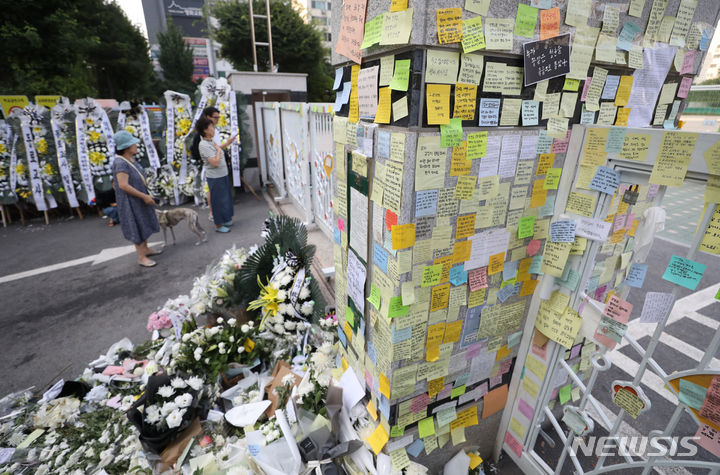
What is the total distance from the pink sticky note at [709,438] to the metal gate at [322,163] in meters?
3.21

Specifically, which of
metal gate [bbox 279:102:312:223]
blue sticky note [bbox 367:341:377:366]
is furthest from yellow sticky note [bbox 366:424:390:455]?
metal gate [bbox 279:102:312:223]

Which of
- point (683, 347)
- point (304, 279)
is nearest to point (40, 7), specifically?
point (304, 279)

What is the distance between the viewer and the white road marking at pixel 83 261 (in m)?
4.88

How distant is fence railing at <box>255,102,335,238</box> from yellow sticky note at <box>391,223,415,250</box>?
148 centimetres

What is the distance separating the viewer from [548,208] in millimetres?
1767

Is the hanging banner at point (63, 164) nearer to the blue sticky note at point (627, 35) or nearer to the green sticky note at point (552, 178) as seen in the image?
the green sticky note at point (552, 178)

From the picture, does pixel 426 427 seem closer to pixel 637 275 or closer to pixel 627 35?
pixel 637 275

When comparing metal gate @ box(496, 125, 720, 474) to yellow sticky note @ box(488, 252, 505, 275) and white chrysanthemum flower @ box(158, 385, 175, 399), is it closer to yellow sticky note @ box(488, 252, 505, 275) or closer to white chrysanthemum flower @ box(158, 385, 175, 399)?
yellow sticky note @ box(488, 252, 505, 275)

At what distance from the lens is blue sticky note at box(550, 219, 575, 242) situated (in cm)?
157

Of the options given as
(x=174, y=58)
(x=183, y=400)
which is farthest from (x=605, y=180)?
(x=174, y=58)

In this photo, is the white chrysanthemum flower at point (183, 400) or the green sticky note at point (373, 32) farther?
the white chrysanthemum flower at point (183, 400)

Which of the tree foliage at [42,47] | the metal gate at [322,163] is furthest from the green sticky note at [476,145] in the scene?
the tree foliage at [42,47]

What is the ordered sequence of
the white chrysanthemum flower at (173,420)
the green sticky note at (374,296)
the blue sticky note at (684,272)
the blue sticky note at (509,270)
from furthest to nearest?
A: 1. the white chrysanthemum flower at (173,420)
2. the blue sticky note at (509,270)
3. the green sticky note at (374,296)
4. the blue sticky note at (684,272)

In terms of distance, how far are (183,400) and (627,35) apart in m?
3.13
